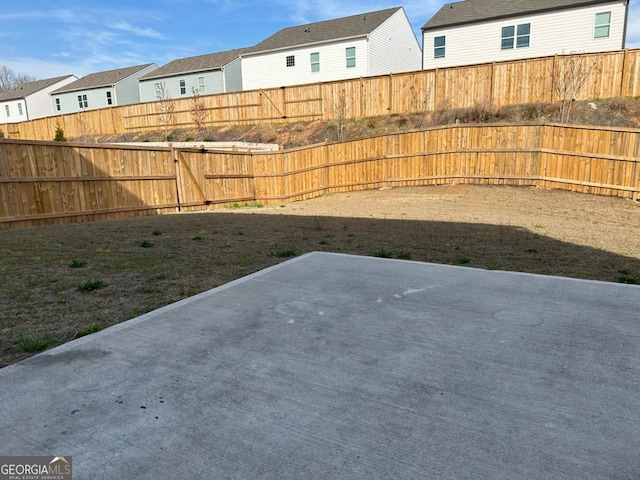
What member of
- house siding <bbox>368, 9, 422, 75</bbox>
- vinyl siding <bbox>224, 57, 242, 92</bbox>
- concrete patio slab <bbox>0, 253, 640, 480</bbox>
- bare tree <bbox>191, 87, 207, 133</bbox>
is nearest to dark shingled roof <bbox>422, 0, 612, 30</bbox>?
house siding <bbox>368, 9, 422, 75</bbox>

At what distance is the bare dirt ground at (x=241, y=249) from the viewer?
12.7ft

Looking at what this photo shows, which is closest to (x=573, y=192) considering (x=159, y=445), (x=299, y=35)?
(x=159, y=445)

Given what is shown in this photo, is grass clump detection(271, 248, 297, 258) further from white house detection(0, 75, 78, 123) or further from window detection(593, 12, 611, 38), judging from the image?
white house detection(0, 75, 78, 123)

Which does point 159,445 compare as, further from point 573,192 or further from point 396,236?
point 573,192

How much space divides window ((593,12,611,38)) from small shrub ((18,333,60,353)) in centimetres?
2466

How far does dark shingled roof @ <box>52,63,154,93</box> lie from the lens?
37.6 metres

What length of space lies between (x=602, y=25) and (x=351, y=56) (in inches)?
499

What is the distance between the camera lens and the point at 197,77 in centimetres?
3241

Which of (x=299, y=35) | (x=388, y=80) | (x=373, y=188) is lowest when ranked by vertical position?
(x=373, y=188)

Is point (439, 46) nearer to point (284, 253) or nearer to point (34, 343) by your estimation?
point (284, 253)

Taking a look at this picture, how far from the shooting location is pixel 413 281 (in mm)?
4488

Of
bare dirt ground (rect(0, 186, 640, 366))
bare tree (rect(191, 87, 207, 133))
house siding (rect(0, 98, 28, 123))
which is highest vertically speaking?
house siding (rect(0, 98, 28, 123))

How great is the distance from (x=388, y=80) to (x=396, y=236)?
1467cm

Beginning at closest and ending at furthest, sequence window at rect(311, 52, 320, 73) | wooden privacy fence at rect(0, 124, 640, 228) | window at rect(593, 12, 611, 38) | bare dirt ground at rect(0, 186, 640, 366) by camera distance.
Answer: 1. bare dirt ground at rect(0, 186, 640, 366)
2. wooden privacy fence at rect(0, 124, 640, 228)
3. window at rect(593, 12, 611, 38)
4. window at rect(311, 52, 320, 73)
